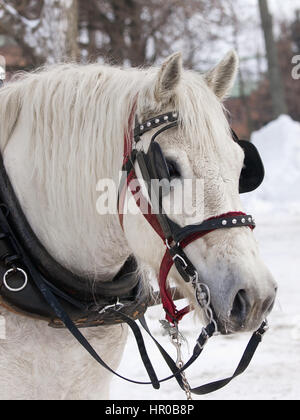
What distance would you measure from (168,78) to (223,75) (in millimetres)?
297

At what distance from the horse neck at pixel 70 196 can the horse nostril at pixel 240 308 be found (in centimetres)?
56

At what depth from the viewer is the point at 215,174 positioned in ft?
5.32

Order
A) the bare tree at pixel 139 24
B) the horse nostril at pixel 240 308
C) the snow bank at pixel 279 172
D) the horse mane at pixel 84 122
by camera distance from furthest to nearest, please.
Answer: the bare tree at pixel 139 24
the snow bank at pixel 279 172
the horse mane at pixel 84 122
the horse nostril at pixel 240 308

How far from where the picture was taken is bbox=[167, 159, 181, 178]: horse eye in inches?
64.8

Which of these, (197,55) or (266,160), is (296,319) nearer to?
(266,160)

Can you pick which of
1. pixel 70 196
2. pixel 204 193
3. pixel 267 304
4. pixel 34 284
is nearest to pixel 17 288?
pixel 34 284

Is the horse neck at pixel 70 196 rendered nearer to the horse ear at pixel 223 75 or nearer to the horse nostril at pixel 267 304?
the horse ear at pixel 223 75

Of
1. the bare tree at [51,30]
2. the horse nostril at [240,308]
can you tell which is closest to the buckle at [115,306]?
the horse nostril at [240,308]

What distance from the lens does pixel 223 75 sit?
192 centimetres

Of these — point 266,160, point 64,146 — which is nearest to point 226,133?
point 64,146

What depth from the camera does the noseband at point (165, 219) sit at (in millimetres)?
1577

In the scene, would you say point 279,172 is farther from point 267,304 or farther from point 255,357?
point 267,304

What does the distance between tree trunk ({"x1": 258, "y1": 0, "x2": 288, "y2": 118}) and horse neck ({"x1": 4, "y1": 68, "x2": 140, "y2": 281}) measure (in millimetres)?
12814

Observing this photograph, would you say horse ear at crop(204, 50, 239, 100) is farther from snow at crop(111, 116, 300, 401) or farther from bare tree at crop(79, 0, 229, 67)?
bare tree at crop(79, 0, 229, 67)
